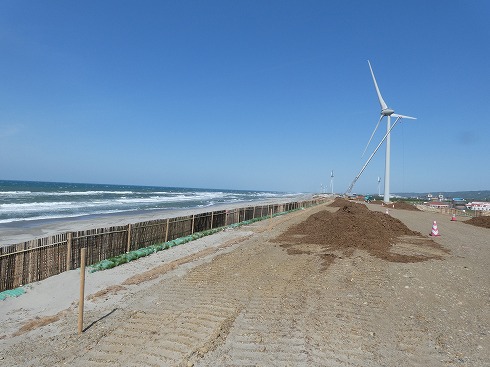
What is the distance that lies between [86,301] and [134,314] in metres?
1.77

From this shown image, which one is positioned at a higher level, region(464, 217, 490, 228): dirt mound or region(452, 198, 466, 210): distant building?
region(452, 198, 466, 210): distant building

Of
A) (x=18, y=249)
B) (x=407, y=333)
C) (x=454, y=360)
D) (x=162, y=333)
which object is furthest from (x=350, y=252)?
(x=18, y=249)

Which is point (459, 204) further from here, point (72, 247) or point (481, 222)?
point (72, 247)

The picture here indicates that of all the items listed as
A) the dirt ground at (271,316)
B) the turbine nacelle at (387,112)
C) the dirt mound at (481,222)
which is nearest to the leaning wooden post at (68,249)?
the dirt ground at (271,316)

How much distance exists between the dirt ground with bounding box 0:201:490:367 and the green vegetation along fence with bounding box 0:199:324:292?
0.71m

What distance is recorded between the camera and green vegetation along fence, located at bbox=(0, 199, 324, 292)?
9.07m

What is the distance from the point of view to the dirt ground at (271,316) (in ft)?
17.9

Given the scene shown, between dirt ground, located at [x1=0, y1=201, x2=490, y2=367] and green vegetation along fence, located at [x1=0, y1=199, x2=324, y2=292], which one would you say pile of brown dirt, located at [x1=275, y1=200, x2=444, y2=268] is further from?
green vegetation along fence, located at [x1=0, y1=199, x2=324, y2=292]

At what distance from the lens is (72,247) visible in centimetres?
1091

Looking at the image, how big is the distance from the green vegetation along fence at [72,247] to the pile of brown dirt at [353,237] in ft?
19.0

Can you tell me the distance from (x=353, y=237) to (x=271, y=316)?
35.0 ft

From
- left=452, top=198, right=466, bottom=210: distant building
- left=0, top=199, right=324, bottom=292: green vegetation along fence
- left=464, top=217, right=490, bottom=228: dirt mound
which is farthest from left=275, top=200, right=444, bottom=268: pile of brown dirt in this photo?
left=452, top=198, right=466, bottom=210: distant building

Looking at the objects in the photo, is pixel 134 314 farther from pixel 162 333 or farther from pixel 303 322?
pixel 303 322

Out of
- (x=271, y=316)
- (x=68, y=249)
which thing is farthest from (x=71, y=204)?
(x=271, y=316)
